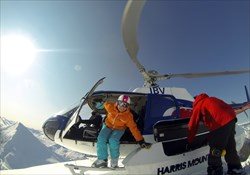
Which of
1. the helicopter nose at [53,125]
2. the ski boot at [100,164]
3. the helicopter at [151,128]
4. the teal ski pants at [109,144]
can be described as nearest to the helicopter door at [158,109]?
the helicopter at [151,128]

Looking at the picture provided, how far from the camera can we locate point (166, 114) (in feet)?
28.8

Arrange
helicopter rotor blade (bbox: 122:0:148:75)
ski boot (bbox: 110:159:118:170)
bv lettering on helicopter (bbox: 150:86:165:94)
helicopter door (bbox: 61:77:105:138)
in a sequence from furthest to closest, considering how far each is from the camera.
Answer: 1. bv lettering on helicopter (bbox: 150:86:165:94)
2. helicopter door (bbox: 61:77:105:138)
3. ski boot (bbox: 110:159:118:170)
4. helicopter rotor blade (bbox: 122:0:148:75)

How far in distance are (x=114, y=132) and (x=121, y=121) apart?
0.33m

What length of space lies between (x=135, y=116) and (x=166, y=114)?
108 centimetres

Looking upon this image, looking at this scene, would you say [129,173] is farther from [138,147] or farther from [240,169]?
[240,169]

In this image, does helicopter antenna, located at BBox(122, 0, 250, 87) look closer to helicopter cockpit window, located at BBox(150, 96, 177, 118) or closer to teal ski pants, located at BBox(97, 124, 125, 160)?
helicopter cockpit window, located at BBox(150, 96, 177, 118)

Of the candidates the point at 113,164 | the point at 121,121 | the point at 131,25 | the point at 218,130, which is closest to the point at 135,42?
the point at 131,25

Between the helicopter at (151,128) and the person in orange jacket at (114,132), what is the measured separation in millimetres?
322

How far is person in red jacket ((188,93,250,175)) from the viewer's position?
6.94 metres

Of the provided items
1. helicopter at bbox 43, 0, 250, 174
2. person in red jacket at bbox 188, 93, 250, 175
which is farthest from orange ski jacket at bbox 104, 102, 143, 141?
person in red jacket at bbox 188, 93, 250, 175

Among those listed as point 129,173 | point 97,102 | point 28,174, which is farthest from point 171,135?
point 28,174

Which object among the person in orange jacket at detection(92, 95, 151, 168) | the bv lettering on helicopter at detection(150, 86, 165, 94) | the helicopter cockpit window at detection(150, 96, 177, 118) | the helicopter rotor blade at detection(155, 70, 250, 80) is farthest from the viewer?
the bv lettering on helicopter at detection(150, 86, 165, 94)

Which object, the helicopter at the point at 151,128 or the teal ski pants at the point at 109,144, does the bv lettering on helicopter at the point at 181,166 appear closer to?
the helicopter at the point at 151,128

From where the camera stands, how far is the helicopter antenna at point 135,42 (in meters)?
5.63
